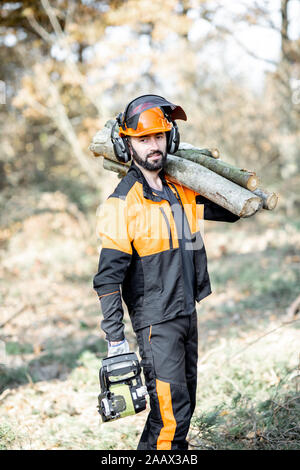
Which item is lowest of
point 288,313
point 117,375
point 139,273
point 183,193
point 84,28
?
point 288,313

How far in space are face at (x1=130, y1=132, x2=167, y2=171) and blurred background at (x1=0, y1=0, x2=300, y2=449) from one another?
88.2 inches

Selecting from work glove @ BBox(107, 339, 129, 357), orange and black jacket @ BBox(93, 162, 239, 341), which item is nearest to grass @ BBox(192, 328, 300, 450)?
work glove @ BBox(107, 339, 129, 357)

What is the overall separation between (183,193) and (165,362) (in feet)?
4.18

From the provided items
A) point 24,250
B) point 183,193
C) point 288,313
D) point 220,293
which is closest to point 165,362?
point 183,193

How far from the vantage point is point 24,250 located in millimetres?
11508

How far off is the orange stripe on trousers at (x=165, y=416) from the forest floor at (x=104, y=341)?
0.72m

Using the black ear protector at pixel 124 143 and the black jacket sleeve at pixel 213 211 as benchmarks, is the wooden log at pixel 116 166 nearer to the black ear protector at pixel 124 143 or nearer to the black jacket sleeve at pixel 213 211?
the black ear protector at pixel 124 143

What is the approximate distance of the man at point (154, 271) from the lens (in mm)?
2723

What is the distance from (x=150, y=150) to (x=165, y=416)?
5.97 ft

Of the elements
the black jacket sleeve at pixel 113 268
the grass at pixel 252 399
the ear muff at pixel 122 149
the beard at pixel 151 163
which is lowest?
the grass at pixel 252 399

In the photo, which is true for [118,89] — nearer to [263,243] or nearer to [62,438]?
[263,243]

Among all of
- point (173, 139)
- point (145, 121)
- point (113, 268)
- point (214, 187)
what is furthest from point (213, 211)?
point (113, 268)

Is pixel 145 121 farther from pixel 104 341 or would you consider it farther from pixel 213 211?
pixel 104 341

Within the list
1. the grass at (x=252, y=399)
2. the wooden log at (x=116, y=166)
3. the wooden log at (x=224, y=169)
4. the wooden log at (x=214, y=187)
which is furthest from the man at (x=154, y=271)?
the grass at (x=252, y=399)
